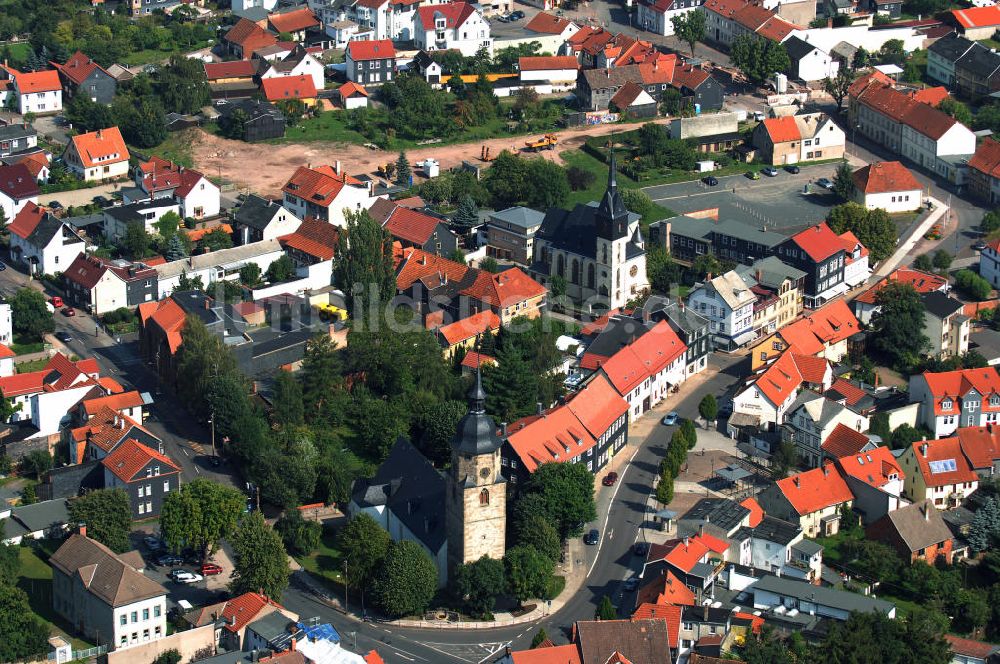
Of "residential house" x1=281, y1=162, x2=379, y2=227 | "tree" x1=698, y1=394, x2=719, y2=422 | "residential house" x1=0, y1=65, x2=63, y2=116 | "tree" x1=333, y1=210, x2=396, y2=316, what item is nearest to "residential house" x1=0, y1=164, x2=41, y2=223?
"residential house" x1=281, y1=162, x2=379, y2=227

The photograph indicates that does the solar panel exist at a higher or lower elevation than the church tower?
lower

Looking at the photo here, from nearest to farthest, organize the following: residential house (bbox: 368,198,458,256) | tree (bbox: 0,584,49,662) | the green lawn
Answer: tree (bbox: 0,584,49,662) → the green lawn → residential house (bbox: 368,198,458,256)

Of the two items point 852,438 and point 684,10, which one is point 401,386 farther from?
point 684,10

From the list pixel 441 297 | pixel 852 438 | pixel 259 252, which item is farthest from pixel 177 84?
pixel 852 438

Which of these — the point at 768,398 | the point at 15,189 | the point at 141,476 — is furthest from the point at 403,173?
the point at 141,476

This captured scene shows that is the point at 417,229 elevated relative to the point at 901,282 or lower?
elevated

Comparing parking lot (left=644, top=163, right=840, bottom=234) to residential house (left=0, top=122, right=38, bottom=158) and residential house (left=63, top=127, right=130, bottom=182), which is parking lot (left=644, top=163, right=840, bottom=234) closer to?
residential house (left=63, top=127, right=130, bottom=182)

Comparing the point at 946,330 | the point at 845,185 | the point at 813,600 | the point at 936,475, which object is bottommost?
the point at 936,475

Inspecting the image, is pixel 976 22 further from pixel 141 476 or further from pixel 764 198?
pixel 141 476
